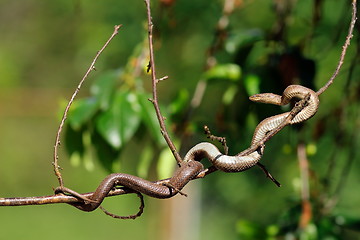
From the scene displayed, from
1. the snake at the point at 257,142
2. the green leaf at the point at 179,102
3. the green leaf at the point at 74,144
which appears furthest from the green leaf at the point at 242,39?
the snake at the point at 257,142

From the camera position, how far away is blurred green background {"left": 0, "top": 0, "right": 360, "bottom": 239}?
50.7 inches

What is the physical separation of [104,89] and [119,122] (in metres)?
0.09

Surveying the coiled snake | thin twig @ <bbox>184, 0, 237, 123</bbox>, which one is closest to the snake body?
the coiled snake

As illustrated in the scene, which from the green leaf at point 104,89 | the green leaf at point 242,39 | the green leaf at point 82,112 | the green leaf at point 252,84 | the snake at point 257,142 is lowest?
the snake at point 257,142

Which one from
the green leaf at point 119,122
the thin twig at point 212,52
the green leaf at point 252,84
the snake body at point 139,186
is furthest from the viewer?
the thin twig at point 212,52

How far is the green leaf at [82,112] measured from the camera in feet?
3.84

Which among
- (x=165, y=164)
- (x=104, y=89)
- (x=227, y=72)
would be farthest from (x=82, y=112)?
(x=227, y=72)

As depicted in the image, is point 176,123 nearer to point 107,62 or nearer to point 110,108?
point 110,108

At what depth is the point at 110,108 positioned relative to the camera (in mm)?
1188

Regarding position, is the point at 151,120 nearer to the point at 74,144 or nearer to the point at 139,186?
the point at 74,144

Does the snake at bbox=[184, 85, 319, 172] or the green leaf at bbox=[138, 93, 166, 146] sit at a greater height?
the green leaf at bbox=[138, 93, 166, 146]

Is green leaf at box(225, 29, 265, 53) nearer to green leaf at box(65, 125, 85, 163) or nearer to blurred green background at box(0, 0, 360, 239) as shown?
blurred green background at box(0, 0, 360, 239)

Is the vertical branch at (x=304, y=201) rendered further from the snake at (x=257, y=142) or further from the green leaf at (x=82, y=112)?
the snake at (x=257, y=142)

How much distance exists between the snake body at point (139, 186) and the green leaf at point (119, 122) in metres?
0.49
